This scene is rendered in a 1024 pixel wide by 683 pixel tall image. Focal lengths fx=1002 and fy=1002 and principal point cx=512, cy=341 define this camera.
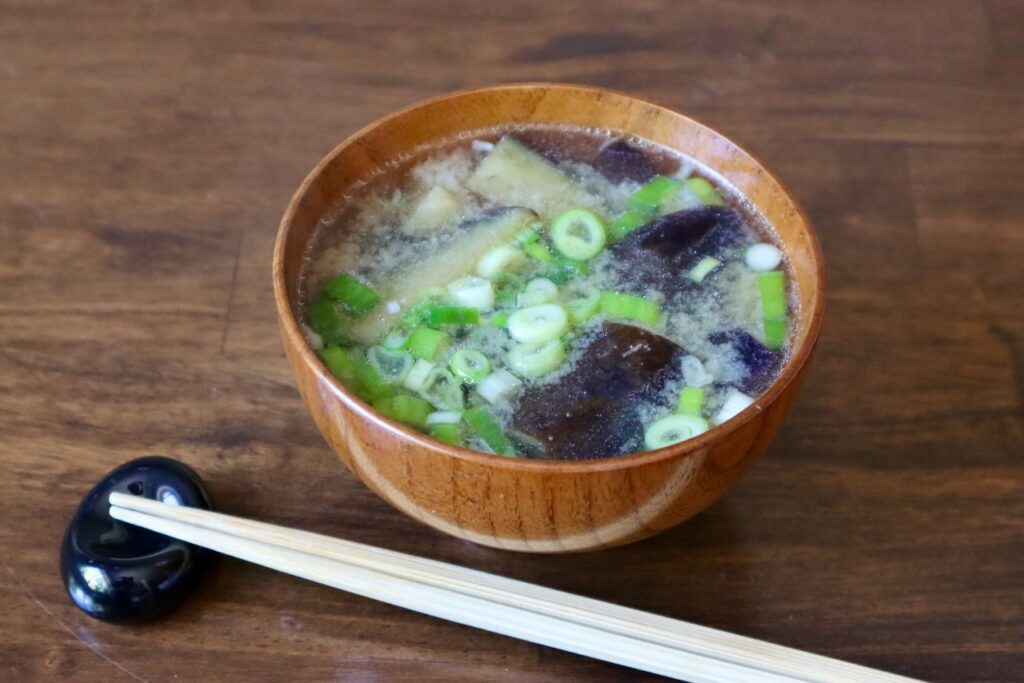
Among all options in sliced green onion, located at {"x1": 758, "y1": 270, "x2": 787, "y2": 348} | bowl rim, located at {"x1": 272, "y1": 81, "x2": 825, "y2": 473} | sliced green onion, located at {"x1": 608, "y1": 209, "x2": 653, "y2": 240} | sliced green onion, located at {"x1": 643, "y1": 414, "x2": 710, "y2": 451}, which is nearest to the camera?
bowl rim, located at {"x1": 272, "y1": 81, "x2": 825, "y2": 473}

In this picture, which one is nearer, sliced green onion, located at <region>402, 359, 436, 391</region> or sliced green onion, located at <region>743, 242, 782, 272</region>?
sliced green onion, located at <region>402, 359, 436, 391</region>

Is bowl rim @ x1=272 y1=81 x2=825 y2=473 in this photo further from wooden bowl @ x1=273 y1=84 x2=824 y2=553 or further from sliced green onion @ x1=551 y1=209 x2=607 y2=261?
sliced green onion @ x1=551 y1=209 x2=607 y2=261

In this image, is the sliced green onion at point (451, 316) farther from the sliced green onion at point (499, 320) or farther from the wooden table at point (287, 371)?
the wooden table at point (287, 371)

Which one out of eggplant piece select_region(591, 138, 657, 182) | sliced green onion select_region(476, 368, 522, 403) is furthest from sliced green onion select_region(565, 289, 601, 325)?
eggplant piece select_region(591, 138, 657, 182)

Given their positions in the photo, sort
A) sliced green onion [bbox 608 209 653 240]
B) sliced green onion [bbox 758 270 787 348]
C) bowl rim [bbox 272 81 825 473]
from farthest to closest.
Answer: sliced green onion [bbox 608 209 653 240], sliced green onion [bbox 758 270 787 348], bowl rim [bbox 272 81 825 473]

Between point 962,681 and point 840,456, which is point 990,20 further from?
point 962,681

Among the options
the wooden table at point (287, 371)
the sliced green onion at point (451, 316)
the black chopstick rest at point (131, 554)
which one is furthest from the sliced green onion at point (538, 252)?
the black chopstick rest at point (131, 554)
